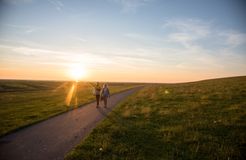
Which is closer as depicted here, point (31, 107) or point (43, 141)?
point (43, 141)

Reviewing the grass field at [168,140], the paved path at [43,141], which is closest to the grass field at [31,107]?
the paved path at [43,141]

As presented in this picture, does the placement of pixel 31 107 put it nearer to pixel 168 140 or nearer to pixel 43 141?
pixel 43 141

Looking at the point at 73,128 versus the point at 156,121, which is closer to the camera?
the point at 73,128

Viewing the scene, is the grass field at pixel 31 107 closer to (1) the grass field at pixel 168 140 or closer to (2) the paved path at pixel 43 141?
(2) the paved path at pixel 43 141

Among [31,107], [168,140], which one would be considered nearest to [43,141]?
[168,140]

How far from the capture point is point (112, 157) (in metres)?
6.14

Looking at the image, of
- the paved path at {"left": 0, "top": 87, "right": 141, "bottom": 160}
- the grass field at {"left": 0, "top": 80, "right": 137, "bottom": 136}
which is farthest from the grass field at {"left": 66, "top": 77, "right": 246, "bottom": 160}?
the grass field at {"left": 0, "top": 80, "right": 137, "bottom": 136}

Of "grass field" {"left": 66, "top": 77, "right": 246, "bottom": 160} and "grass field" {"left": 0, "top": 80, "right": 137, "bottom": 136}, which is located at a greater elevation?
"grass field" {"left": 66, "top": 77, "right": 246, "bottom": 160}

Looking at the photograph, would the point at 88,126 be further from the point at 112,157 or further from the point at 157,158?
the point at 157,158

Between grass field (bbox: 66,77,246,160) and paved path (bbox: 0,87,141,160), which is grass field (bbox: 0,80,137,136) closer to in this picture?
paved path (bbox: 0,87,141,160)

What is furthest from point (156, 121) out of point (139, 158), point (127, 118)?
point (139, 158)

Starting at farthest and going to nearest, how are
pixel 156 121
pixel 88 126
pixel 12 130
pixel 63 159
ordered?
pixel 156 121
pixel 88 126
pixel 12 130
pixel 63 159

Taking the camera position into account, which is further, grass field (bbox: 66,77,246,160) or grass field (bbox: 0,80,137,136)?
grass field (bbox: 0,80,137,136)

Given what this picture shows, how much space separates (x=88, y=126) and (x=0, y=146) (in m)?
4.48
